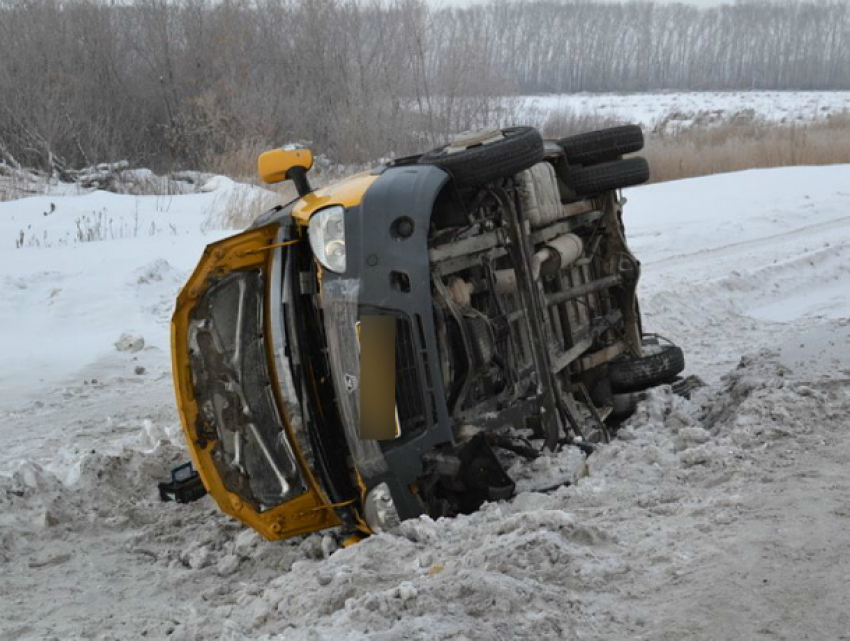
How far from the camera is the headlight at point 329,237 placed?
13.9 feet

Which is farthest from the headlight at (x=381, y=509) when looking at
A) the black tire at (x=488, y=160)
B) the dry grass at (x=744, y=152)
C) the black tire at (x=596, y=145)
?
the dry grass at (x=744, y=152)

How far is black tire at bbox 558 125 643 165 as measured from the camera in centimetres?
580

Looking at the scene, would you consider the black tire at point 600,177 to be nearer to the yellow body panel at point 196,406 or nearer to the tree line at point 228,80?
the yellow body panel at point 196,406

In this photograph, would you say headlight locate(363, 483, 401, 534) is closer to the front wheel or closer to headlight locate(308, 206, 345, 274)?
headlight locate(308, 206, 345, 274)

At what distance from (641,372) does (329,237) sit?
241cm

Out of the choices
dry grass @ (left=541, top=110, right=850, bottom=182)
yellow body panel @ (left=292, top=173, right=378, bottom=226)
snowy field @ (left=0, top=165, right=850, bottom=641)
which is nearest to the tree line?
dry grass @ (left=541, top=110, right=850, bottom=182)

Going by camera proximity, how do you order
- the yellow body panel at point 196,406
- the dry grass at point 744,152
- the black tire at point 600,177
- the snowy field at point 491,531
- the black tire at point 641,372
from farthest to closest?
1. the dry grass at point 744,152
2. the black tire at point 641,372
3. the black tire at point 600,177
4. the yellow body panel at point 196,406
5. the snowy field at point 491,531

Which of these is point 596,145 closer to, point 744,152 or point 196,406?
point 196,406

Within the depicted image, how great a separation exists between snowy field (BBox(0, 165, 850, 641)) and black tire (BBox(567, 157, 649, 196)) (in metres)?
1.22

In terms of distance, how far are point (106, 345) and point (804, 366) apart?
5.42m

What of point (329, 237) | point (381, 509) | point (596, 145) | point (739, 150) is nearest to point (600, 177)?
point (596, 145)

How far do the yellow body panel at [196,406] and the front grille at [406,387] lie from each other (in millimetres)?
530

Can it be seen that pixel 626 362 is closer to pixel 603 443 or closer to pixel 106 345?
pixel 603 443

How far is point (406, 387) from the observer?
427 cm
